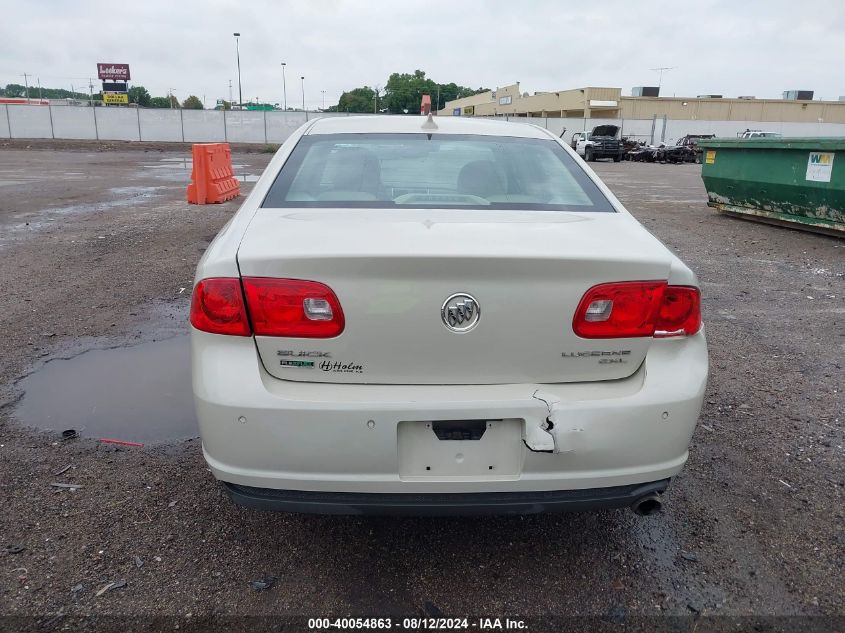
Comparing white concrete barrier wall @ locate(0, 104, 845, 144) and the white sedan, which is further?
white concrete barrier wall @ locate(0, 104, 845, 144)

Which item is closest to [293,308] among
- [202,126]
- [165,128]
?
[202,126]

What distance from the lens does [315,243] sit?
2172mm

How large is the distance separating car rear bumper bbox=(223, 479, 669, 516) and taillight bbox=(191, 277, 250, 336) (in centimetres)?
55

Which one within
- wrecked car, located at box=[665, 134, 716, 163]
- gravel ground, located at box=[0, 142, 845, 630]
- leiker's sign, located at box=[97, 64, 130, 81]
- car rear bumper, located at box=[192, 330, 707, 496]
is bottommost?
gravel ground, located at box=[0, 142, 845, 630]

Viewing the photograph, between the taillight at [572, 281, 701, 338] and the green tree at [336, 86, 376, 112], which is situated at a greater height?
the green tree at [336, 86, 376, 112]

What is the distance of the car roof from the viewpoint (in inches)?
131

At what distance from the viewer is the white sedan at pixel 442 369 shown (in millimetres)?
2094

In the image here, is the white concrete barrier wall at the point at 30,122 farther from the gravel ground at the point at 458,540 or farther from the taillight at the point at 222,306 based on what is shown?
the taillight at the point at 222,306

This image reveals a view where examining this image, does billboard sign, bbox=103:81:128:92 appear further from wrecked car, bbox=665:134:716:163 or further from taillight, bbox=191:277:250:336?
taillight, bbox=191:277:250:336

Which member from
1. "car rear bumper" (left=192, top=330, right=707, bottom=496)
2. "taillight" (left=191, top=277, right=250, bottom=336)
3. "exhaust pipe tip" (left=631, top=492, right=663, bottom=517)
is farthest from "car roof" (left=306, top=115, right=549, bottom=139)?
"exhaust pipe tip" (left=631, top=492, right=663, bottom=517)

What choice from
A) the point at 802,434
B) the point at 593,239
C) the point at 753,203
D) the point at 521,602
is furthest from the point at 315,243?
the point at 753,203

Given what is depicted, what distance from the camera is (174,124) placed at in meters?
44.6

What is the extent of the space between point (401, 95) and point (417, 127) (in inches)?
4374

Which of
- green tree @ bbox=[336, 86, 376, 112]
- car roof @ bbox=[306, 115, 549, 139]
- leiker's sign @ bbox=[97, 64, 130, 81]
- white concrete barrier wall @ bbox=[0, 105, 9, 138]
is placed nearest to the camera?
car roof @ bbox=[306, 115, 549, 139]
